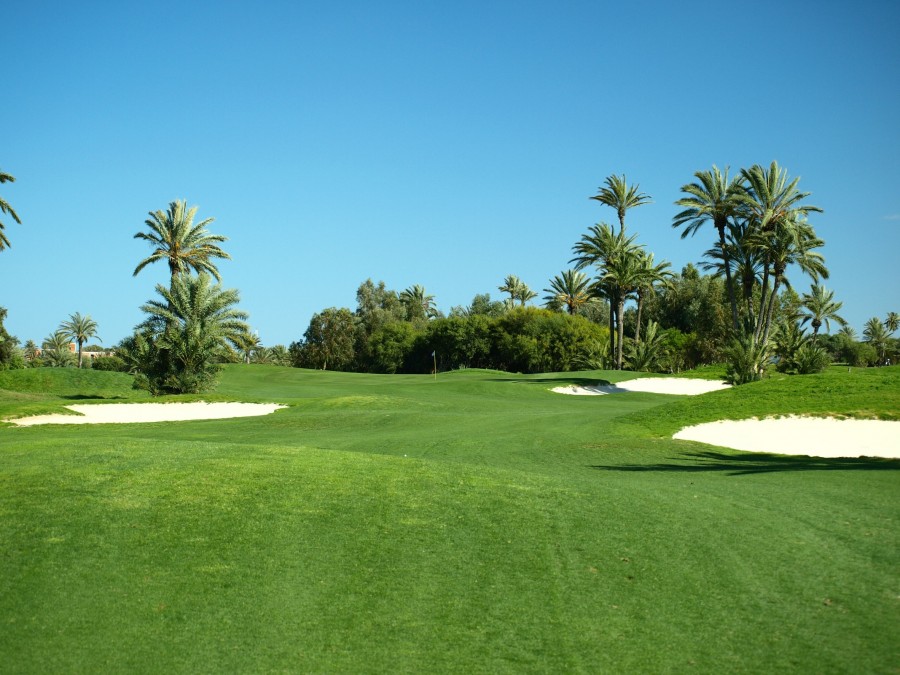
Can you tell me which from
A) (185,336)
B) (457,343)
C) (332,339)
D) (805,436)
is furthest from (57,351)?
(805,436)

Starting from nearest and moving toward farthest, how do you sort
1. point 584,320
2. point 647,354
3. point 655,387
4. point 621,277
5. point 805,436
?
point 805,436
point 655,387
point 621,277
point 647,354
point 584,320

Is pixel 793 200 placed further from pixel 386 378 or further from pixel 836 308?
pixel 836 308

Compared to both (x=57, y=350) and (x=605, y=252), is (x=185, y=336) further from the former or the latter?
(x=57, y=350)

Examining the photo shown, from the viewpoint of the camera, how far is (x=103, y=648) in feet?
22.8

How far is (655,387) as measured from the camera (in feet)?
173

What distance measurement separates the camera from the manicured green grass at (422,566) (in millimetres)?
6793

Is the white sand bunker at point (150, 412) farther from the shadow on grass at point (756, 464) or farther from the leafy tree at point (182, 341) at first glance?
the shadow on grass at point (756, 464)

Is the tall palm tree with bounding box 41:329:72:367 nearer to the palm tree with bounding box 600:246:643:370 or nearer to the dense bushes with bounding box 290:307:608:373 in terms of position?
the dense bushes with bounding box 290:307:608:373

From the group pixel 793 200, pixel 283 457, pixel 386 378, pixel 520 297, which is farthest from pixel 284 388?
pixel 520 297

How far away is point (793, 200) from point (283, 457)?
1893 inches

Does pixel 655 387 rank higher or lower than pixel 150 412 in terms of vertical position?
higher

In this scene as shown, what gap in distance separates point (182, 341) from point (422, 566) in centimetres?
3206

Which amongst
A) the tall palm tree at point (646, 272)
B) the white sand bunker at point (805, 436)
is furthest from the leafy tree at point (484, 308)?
the white sand bunker at point (805, 436)


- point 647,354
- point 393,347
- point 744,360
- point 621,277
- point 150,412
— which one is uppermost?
point 621,277
